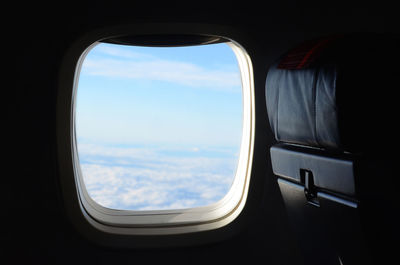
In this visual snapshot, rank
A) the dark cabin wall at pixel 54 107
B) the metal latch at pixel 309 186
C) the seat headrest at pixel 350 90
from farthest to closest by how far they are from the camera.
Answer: the dark cabin wall at pixel 54 107 < the metal latch at pixel 309 186 < the seat headrest at pixel 350 90

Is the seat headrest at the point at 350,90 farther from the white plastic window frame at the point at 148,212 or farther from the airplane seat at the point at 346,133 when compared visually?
the white plastic window frame at the point at 148,212

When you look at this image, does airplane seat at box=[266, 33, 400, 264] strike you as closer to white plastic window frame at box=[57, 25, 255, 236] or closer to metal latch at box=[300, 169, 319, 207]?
metal latch at box=[300, 169, 319, 207]

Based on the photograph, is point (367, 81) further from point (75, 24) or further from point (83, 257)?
point (83, 257)

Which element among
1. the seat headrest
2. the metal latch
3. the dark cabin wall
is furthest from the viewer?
the dark cabin wall

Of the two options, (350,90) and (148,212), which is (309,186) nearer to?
(350,90)

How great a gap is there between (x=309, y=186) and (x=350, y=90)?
44 centimetres

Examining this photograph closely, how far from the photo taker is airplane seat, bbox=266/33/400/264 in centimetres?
113

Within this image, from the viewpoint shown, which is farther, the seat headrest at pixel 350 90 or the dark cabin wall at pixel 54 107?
the dark cabin wall at pixel 54 107

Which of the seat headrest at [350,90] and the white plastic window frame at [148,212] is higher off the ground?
the seat headrest at [350,90]

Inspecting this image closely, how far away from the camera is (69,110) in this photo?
93.9 inches

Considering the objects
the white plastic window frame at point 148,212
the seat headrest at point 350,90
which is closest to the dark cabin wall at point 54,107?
the white plastic window frame at point 148,212

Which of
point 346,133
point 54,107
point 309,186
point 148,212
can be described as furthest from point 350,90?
point 148,212

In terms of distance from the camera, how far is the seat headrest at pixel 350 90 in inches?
44.2

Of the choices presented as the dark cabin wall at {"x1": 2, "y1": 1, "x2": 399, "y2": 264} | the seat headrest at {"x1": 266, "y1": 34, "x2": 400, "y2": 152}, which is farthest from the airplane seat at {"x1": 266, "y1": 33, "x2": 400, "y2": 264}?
the dark cabin wall at {"x1": 2, "y1": 1, "x2": 399, "y2": 264}
